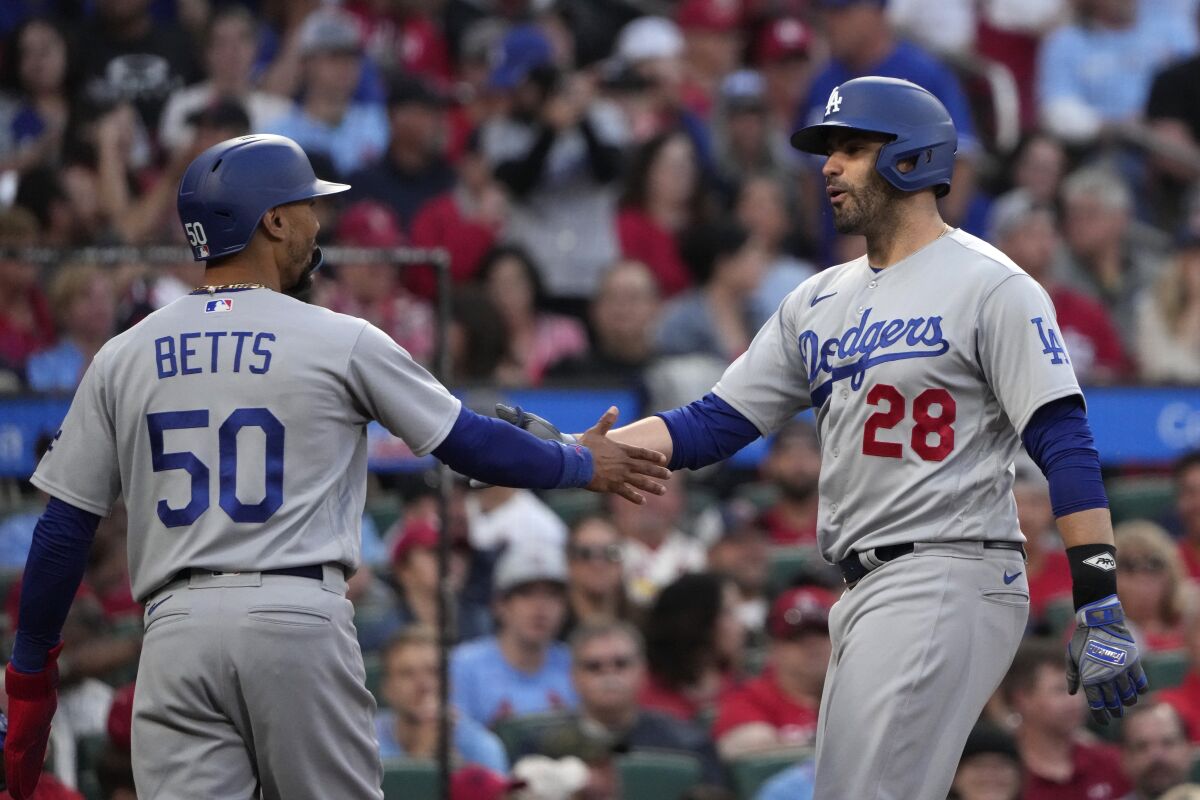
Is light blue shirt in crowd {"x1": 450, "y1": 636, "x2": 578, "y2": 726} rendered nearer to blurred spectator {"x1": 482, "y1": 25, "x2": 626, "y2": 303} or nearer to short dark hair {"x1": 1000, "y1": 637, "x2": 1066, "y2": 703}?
short dark hair {"x1": 1000, "y1": 637, "x2": 1066, "y2": 703}

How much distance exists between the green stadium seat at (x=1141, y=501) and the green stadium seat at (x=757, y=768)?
325cm

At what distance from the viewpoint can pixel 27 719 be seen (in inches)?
181

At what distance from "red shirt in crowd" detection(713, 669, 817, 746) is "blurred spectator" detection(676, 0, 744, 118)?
5717 mm

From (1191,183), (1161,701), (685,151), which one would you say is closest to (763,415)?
(1161,701)

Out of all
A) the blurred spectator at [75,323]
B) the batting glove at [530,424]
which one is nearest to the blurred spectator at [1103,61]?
the blurred spectator at [75,323]

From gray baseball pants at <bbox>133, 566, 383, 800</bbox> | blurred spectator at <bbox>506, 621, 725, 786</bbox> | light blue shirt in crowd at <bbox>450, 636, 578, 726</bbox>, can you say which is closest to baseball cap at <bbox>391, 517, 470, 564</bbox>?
light blue shirt in crowd at <bbox>450, 636, 578, 726</bbox>

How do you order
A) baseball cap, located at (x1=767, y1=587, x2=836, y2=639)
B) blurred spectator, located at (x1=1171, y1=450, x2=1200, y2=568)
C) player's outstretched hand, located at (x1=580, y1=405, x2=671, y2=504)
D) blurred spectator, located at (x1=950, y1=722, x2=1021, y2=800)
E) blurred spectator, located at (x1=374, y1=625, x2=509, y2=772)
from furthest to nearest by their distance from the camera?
1. blurred spectator, located at (x1=1171, y1=450, x2=1200, y2=568)
2. baseball cap, located at (x1=767, y1=587, x2=836, y2=639)
3. blurred spectator, located at (x1=374, y1=625, x2=509, y2=772)
4. blurred spectator, located at (x1=950, y1=722, x2=1021, y2=800)
5. player's outstretched hand, located at (x1=580, y1=405, x2=671, y2=504)

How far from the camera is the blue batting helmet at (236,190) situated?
4461 mm

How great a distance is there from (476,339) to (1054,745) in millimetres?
3452

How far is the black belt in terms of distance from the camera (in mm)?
4594

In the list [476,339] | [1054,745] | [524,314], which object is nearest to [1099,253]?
[524,314]

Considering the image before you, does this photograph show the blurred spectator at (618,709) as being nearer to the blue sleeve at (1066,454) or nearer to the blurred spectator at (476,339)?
the blurred spectator at (476,339)

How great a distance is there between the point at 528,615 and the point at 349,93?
13.6 feet

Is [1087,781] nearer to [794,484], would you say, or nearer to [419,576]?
[794,484]
